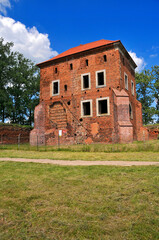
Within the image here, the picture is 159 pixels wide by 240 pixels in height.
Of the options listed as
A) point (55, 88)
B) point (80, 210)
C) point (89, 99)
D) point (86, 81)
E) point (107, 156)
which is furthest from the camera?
point (55, 88)

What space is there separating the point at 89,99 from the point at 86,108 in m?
1.81

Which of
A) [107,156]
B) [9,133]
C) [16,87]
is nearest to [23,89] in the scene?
[16,87]

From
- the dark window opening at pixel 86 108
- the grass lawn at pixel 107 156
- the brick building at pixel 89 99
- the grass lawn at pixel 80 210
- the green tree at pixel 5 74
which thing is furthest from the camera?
the green tree at pixel 5 74

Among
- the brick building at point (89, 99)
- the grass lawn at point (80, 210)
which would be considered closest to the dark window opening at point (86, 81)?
the brick building at point (89, 99)

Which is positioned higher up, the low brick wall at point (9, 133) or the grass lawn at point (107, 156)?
the low brick wall at point (9, 133)

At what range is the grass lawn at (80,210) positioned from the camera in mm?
1901

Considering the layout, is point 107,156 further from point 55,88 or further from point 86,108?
point 55,88

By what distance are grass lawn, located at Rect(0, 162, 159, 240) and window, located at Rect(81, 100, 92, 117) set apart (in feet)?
55.6

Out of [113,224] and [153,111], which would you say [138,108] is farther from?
[113,224]

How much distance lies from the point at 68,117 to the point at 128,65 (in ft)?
32.7

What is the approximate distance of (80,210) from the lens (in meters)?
2.47

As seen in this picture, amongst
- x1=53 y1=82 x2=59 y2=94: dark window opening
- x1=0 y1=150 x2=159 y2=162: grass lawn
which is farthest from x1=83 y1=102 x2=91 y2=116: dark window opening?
x1=0 y1=150 x2=159 y2=162: grass lawn

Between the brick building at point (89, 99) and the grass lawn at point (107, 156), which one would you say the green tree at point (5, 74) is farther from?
the grass lawn at point (107, 156)

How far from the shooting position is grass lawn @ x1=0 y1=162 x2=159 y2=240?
74.9 inches
